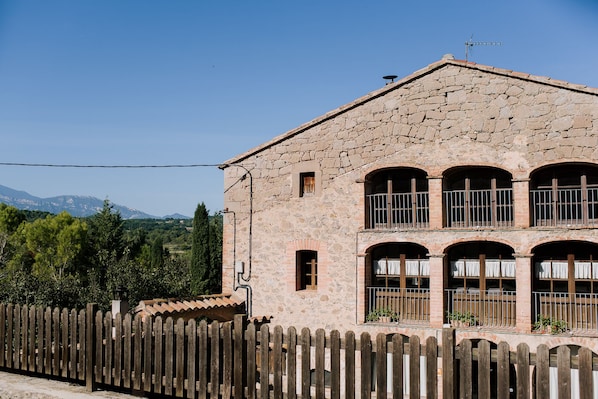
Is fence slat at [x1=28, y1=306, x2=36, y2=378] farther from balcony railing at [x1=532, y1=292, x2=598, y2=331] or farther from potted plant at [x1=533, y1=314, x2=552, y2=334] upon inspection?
potted plant at [x1=533, y1=314, x2=552, y2=334]

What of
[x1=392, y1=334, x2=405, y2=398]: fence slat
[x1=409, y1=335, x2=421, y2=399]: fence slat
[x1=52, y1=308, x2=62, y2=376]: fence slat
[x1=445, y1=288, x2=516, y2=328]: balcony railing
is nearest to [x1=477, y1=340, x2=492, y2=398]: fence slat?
[x1=409, y1=335, x2=421, y2=399]: fence slat

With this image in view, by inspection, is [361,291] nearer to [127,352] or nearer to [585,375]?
[127,352]

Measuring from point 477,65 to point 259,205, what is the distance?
7.52 meters

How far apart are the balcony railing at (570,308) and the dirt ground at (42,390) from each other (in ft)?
36.9

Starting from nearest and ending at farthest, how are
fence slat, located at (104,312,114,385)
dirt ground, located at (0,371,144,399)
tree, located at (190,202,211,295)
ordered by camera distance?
dirt ground, located at (0,371,144,399) < fence slat, located at (104,312,114,385) < tree, located at (190,202,211,295)

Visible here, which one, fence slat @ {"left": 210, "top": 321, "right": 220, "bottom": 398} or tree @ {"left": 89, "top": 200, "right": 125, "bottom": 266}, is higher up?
tree @ {"left": 89, "top": 200, "right": 125, "bottom": 266}

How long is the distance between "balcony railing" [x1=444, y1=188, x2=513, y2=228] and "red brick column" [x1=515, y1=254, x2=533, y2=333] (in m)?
1.17

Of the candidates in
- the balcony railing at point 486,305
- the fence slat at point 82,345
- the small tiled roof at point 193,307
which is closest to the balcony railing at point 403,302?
the balcony railing at point 486,305

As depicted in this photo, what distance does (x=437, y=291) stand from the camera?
1578 centimetres

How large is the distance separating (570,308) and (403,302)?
173 inches

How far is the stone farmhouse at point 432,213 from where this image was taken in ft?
49.1

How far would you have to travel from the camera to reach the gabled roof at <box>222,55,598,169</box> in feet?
47.7

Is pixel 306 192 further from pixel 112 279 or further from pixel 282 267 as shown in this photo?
pixel 112 279

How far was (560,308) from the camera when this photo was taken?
1461 cm
